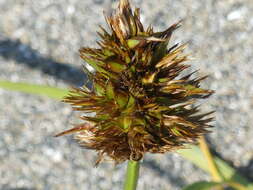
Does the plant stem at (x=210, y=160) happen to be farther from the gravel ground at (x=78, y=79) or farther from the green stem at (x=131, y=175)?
the green stem at (x=131, y=175)

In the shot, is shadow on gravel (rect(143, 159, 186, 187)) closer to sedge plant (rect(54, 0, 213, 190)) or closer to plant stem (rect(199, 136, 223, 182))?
plant stem (rect(199, 136, 223, 182))

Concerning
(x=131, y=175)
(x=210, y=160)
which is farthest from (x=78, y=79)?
(x=131, y=175)

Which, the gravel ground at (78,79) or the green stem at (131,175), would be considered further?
the gravel ground at (78,79)

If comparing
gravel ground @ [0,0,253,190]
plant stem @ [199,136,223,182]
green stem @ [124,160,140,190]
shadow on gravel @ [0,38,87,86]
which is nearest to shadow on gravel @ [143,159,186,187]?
gravel ground @ [0,0,253,190]

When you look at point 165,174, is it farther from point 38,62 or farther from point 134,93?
point 134,93

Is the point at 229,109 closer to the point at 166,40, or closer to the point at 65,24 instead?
the point at 65,24

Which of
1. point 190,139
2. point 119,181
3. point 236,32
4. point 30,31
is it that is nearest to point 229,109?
point 236,32

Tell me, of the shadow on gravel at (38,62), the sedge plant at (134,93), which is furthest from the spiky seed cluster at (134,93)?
the shadow on gravel at (38,62)

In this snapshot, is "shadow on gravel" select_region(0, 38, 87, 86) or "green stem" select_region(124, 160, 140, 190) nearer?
"green stem" select_region(124, 160, 140, 190)

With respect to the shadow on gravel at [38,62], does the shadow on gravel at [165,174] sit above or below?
below
